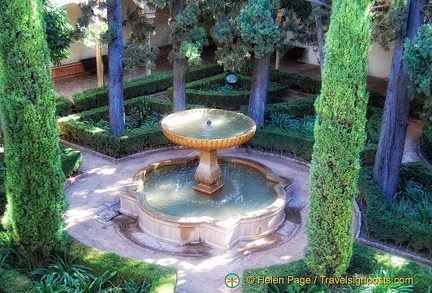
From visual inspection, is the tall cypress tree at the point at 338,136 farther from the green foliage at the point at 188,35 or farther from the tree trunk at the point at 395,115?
the green foliage at the point at 188,35

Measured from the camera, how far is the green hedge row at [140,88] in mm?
15727

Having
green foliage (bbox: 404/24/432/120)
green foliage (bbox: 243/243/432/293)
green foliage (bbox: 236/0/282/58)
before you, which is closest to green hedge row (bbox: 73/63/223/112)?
green foliage (bbox: 236/0/282/58)

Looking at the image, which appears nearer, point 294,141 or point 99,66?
point 294,141

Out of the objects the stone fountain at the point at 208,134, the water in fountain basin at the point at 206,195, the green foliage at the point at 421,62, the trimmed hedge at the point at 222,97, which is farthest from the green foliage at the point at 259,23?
the trimmed hedge at the point at 222,97

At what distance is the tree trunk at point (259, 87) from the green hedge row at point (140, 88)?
75.4 inches

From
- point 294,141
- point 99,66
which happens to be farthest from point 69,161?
point 99,66

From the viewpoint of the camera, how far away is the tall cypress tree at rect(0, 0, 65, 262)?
675 centimetres

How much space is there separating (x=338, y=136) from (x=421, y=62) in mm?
2915

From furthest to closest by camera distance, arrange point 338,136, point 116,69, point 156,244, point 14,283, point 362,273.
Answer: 1. point 116,69
2. point 156,244
3. point 362,273
4. point 14,283
5. point 338,136

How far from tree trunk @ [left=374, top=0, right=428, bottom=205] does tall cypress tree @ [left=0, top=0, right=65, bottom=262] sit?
6.57 metres

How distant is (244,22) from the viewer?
11.7m

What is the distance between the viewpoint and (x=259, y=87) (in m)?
13.7

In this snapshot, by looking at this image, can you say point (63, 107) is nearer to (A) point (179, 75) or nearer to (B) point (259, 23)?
(A) point (179, 75)

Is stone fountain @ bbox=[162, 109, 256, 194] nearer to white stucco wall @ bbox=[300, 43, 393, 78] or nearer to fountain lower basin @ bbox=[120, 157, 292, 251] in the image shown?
fountain lower basin @ bbox=[120, 157, 292, 251]
